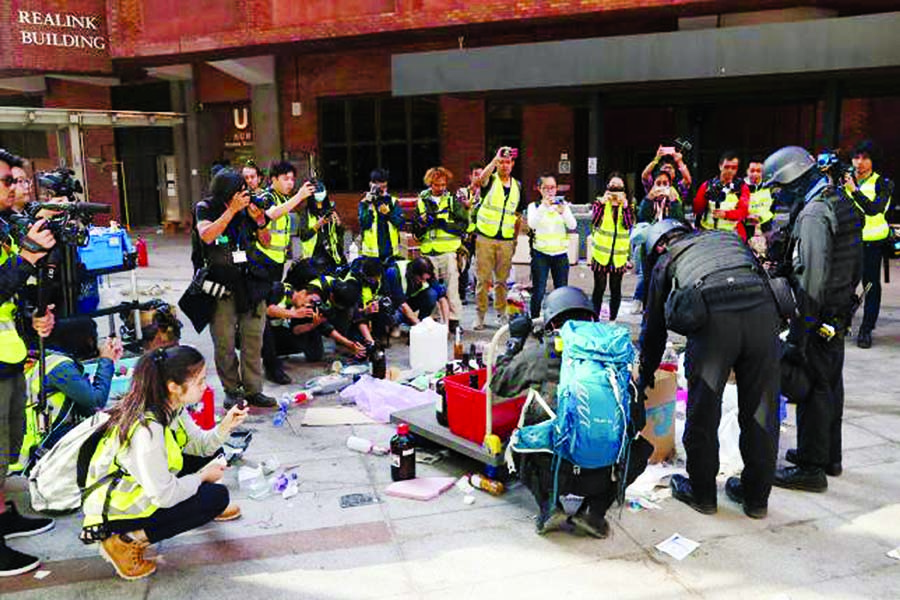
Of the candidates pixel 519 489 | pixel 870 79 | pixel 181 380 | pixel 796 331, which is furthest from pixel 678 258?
pixel 870 79

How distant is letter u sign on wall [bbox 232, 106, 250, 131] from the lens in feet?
66.1

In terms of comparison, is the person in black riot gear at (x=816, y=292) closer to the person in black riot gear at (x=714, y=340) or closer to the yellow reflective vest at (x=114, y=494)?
the person in black riot gear at (x=714, y=340)

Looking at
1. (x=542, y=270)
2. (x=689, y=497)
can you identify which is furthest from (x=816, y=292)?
(x=542, y=270)

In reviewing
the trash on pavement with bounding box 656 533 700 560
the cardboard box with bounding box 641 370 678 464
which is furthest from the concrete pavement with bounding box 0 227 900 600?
the cardboard box with bounding box 641 370 678 464

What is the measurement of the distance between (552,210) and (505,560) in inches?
206

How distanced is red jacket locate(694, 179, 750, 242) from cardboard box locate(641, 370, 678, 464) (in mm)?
4657

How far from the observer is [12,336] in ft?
12.5

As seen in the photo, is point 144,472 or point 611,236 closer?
point 144,472

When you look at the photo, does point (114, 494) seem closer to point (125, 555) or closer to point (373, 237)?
point (125, 555)

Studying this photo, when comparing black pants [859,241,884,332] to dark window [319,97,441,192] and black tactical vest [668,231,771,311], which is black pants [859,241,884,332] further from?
dark window [319,97,441,192]

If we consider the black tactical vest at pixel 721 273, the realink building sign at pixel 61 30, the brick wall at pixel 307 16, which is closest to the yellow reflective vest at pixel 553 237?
the black tactical vest at pixel 721 273

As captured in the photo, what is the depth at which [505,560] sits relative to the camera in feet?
12.8

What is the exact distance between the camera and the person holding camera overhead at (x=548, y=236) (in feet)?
27.9

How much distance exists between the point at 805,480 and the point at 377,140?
14950 millimetres
